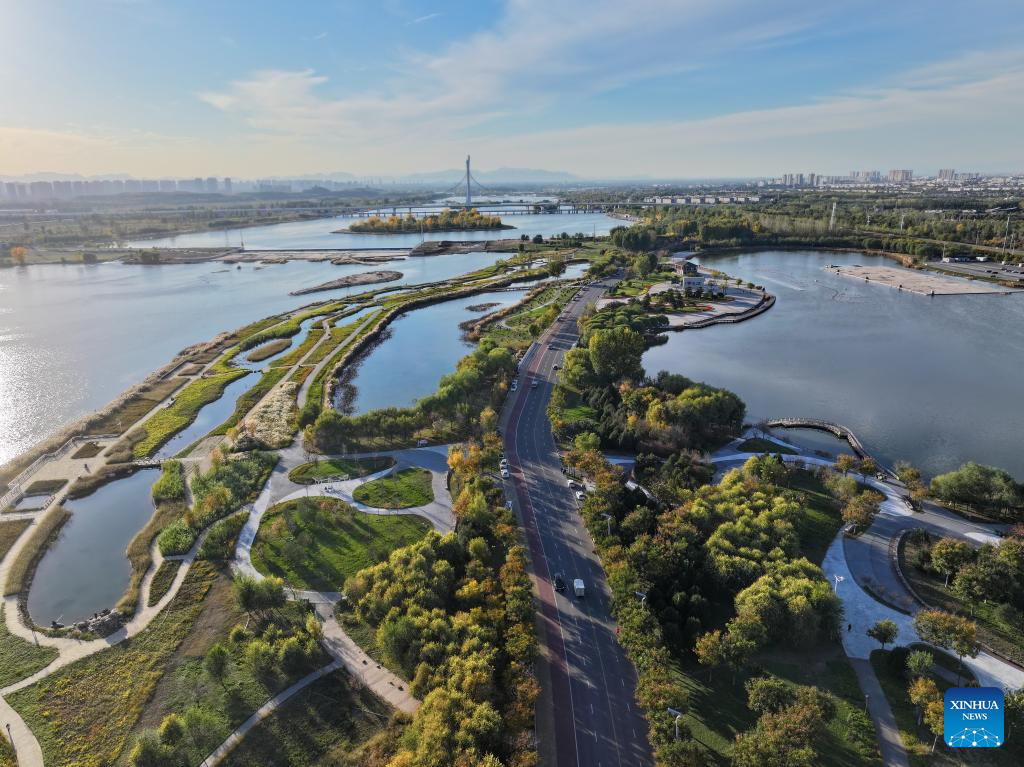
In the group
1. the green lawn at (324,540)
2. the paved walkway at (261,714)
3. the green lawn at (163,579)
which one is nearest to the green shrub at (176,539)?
the green lawn at (163,579)

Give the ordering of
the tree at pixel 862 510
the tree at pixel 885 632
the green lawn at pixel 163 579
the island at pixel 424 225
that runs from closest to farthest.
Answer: the tree at pixel 885 632, the green lawn at pixel 163 579, the tree at pixel 862 510, the island at pixel 424 225

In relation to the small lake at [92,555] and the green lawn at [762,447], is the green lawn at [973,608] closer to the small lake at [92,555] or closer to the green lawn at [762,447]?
the green lawn at [762,447]

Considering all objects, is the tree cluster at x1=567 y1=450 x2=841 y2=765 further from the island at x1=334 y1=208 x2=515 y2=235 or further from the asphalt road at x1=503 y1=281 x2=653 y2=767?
the island at x1=334 y1=208 x2=515 y2=235

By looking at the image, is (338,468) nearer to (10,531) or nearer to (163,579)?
(163,579)

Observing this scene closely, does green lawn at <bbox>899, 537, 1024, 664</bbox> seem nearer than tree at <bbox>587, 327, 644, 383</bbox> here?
Yes

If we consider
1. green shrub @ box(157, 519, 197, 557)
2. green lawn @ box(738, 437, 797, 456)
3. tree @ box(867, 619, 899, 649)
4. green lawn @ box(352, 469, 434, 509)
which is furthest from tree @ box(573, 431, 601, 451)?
green shrub @ box(157, 519, 197, 557)

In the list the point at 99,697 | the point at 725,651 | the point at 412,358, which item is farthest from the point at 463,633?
the point at 412,358
